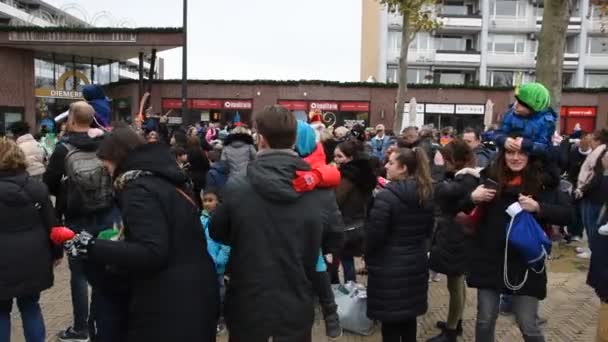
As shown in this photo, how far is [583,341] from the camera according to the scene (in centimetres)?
509

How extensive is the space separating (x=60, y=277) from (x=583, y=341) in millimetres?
5996

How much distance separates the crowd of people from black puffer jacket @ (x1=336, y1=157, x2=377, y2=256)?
15 millimetres

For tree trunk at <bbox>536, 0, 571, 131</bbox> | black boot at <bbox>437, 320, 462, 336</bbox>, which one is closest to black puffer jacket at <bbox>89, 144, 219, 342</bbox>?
black boot at <bbox>437, 320, 462, 336</bbox>

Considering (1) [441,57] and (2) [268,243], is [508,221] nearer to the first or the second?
(2) [268,243]

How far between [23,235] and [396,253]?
265 cm

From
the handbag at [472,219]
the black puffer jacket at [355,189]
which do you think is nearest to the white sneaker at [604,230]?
the handbag at [472,219]

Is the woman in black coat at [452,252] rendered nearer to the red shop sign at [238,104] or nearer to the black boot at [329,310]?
the black boot at [329,310]

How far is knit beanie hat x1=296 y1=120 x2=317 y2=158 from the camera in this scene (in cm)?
396

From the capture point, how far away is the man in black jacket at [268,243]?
2584 mm

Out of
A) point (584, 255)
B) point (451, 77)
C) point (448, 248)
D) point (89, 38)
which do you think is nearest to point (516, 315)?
point (448, 248)

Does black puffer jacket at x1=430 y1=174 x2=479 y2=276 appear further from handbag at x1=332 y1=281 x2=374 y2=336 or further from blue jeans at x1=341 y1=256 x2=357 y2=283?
blue jeans at x1=341 y1=256 x2=357 y2=283

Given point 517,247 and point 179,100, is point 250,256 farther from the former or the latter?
point 179,100

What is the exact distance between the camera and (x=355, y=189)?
5547 millimetres

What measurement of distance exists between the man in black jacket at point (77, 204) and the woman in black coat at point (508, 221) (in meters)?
2.84
